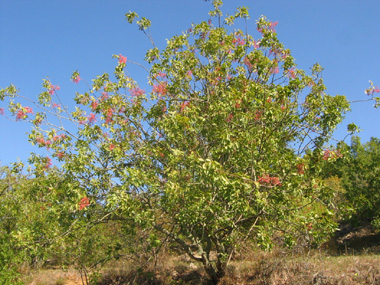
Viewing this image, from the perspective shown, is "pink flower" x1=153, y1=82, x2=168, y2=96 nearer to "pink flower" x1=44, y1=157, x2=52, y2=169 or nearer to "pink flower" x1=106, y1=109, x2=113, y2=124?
"pink flower" x1=106, y1=109, x2=113, y2=124

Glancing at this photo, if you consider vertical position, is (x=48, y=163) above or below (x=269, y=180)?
above

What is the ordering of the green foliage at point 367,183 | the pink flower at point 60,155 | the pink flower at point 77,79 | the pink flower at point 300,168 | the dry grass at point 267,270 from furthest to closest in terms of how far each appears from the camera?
the green foliage at point 367,183 → the pink flower at point 77,79 → the dry grass at point 267,270 → the pink flower at point 60,155 → the pink flower at point 300,168

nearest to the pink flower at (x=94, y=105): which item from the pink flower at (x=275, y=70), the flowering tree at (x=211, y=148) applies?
the flowering tree at (x=211, y=148)

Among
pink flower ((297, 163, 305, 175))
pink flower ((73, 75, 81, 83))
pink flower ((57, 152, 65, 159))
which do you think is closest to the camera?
pink flower ((297, 163, 305, 175))

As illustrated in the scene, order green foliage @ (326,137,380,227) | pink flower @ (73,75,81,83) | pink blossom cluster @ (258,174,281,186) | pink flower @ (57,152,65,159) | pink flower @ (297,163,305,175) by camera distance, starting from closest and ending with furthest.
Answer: pink blossom cluster @ (258,174,281,186) < pink flower @ (297,163,305,175) < pink flower @ (57,152,65,159) < pink flower @ (73,75,81,83) < green foliage @ (326,137,380,227)

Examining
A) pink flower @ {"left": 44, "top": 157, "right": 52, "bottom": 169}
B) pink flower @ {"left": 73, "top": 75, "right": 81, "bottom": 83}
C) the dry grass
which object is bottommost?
the dry grass

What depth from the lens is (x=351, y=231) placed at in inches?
896

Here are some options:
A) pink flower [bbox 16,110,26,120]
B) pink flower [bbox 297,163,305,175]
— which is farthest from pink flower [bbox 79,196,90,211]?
pink flower [bbox 297,163,305,175]

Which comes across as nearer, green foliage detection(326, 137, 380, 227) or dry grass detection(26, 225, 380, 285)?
dry grass detection(26, 225, 380, 285)

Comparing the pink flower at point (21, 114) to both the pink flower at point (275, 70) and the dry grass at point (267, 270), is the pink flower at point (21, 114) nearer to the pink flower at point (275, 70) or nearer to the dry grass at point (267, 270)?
the dry grass at point (267, 270)

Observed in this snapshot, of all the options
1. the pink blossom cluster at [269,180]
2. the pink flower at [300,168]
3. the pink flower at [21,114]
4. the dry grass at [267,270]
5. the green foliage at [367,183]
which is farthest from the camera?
the green foliage at [367,183]

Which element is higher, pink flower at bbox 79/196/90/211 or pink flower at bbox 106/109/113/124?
pink flower at bbox 106/109/113/124

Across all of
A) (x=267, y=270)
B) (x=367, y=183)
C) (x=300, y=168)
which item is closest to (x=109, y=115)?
(x=300, y=168)

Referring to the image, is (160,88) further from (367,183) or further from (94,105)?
(367,183)
